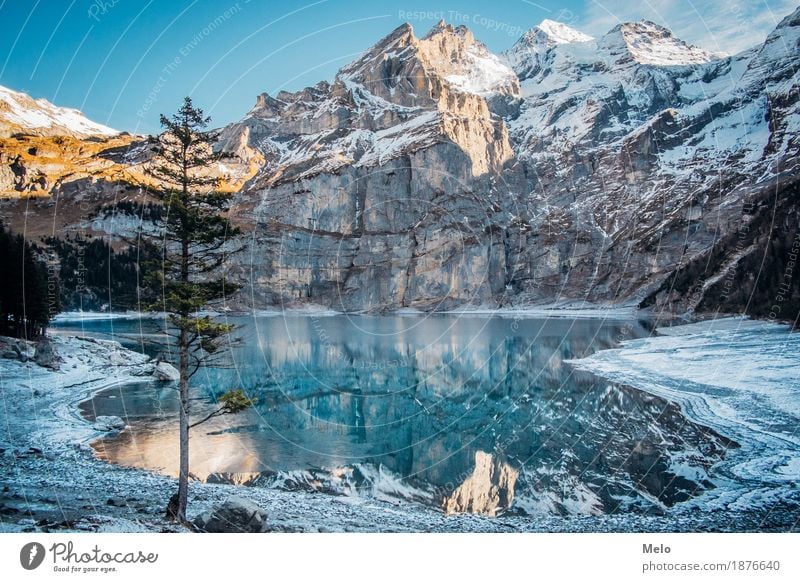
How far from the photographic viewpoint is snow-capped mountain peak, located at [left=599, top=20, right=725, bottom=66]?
16850cm

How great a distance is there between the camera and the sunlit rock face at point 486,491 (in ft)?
33.3

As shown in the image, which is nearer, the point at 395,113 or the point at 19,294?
the point at 19,294

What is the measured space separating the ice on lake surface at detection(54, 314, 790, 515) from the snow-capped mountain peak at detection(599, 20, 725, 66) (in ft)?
605

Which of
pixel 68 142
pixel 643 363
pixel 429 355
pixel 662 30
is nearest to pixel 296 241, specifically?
pixel 68 142

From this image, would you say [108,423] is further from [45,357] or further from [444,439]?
[444,439]

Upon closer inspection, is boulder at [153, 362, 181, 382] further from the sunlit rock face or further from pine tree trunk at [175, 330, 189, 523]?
the sunlit rock face

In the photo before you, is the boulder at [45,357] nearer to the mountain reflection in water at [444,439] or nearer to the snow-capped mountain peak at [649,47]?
the mountain reflection in water at [444,439]

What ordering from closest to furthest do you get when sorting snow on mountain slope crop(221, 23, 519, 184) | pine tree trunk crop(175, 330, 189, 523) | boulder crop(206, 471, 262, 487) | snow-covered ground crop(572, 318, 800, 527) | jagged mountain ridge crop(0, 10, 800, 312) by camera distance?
1. pine tree trunk crop(175, 330, 189, 523)
2. snow-covered ground crop(572, 318, 800, 527)
3. boulder crop(206, 471, 262, 487)
4. jagged mountain ridge crop(0, 10, 800, 312)
5. snow on mountain slope crop(221, 23, 519, 184)

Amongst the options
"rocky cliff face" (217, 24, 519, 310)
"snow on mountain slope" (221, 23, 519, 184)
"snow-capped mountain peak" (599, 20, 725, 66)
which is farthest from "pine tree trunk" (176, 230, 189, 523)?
"snow-capped mountain peak" (599, 20, 725, 66)

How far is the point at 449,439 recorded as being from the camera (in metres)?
15.3

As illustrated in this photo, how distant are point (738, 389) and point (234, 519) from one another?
17620 millimetres

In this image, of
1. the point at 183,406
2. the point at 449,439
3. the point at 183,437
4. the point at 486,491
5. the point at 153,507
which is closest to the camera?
the point at 183,406

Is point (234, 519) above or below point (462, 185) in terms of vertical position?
below

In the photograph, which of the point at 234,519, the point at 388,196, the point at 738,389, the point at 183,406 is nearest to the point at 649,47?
the point at 388,196
